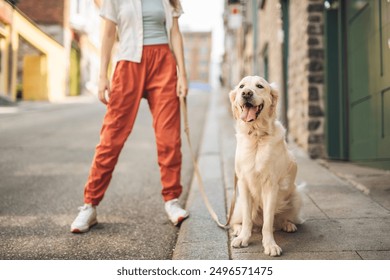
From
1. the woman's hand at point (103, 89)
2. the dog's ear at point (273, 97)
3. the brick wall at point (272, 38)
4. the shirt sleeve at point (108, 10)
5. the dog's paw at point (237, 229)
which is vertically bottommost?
the dog's paw at point (237, 229)

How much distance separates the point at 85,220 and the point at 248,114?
1.42 m

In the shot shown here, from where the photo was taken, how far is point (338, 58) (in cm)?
505

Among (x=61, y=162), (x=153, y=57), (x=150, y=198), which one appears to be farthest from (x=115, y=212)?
(x=61, y=162)

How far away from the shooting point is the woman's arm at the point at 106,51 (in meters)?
2.92

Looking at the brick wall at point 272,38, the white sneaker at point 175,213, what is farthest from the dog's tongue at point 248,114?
the brick wall at point 272,38

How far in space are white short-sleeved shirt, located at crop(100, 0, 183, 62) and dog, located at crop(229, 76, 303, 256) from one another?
2.86 feet

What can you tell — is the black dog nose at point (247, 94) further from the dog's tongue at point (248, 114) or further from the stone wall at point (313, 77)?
the stone wall at point (313, 77)

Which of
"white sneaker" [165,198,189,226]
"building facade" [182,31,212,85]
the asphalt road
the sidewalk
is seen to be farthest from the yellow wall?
"building facade" [182,31,212,85]

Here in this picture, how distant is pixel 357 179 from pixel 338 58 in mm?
1868

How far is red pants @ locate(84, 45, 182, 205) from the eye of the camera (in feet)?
9.52

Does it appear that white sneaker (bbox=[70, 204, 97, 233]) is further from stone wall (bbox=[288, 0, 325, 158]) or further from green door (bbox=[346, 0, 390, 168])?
stone wall (bbox=[288, 0, 325, 158])

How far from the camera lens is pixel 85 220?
287 cm

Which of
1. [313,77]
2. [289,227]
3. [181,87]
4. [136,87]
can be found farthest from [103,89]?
[313,77]

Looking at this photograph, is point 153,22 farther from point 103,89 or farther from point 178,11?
point 103,89
